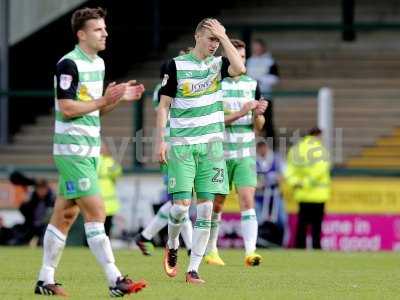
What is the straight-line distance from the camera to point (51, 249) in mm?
10852

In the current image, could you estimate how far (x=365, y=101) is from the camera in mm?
25812

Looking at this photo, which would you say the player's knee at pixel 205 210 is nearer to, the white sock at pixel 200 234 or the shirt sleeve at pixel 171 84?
the white sock at pixel 200 234

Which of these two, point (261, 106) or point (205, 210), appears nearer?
point (205, 210)

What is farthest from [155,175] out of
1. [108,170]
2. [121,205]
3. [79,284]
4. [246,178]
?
[79,284]

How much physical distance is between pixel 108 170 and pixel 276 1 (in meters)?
10.1

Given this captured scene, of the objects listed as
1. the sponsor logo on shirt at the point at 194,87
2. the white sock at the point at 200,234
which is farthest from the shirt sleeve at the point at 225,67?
the white sock at the point at 200,234

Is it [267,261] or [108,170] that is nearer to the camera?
[267,261]

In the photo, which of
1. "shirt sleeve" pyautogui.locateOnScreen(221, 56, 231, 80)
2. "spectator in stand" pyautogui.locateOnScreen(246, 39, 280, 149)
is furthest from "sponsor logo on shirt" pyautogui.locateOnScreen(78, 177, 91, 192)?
"spectator in stand" pyautogui.locateOnScreen(246, 39, 280, 149)

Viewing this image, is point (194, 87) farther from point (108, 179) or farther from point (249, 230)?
point (108, 179)

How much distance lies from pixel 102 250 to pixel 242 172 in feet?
17.0

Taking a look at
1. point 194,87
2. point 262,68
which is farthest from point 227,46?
point 262,68

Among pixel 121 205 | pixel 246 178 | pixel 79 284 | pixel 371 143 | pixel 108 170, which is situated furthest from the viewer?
pixel 371 143

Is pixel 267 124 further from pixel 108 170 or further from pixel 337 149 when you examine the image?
pixel 108 170

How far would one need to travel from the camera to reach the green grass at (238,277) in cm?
1125
